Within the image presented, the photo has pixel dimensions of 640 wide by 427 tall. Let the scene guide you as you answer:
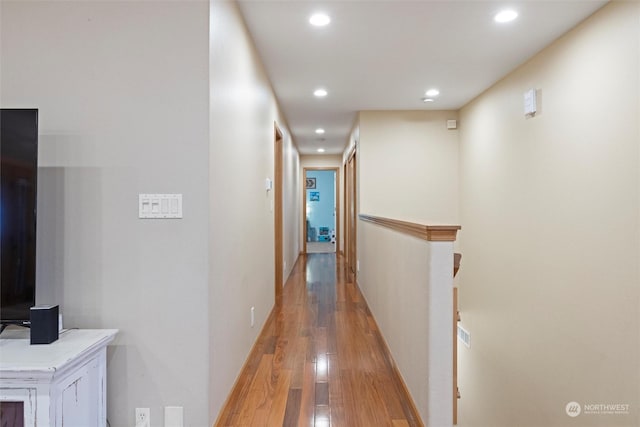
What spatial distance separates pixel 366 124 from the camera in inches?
206


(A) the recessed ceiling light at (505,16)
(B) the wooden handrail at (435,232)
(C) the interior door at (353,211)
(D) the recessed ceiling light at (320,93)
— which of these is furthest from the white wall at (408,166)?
(B) the wooden handrail at (435,232)

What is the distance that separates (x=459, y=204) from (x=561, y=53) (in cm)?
253

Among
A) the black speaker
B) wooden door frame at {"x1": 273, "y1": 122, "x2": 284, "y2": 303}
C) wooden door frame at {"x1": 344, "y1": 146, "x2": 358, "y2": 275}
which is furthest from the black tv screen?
wooden door frame at {"x1": 344, "y1": 146, "x2": 358, "y2": 275}

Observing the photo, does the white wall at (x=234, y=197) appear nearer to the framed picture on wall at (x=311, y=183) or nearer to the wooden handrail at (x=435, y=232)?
the wooden handrail at (x=435, y=232)

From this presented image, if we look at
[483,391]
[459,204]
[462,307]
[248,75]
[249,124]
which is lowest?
[483,391]

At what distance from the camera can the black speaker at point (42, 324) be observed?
1454 mm

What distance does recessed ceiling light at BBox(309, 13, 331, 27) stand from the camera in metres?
2.52

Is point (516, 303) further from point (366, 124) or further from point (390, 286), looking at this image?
point (366, 124)

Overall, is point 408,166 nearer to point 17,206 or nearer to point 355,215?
point 355,215

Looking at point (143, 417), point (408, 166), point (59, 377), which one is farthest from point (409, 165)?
point (59, 377)

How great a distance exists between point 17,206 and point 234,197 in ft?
3.38

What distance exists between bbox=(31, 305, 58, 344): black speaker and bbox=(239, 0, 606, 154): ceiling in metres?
1.97

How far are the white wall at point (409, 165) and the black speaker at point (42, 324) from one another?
13.6ft

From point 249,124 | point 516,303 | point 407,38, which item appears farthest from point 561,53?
point 249,124
